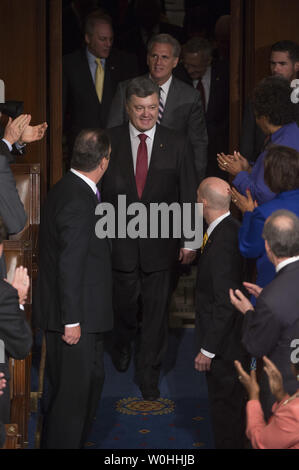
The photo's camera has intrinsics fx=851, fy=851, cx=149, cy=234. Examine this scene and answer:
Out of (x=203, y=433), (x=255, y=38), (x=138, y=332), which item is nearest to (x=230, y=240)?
(x=203, y=433)

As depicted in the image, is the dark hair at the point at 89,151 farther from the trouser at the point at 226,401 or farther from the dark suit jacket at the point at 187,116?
the dark suit jacket at the point at 187,116

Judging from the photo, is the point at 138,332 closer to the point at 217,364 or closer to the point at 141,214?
the point at 141,214

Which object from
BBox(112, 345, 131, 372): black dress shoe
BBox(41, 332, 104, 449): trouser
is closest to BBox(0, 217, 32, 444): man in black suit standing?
BBox(41, 332, 104, 449): trouser

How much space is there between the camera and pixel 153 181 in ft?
16.7

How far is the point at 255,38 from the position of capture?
611cm

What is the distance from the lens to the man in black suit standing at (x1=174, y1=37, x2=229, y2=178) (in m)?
6.47

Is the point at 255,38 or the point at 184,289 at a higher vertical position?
the point at 255,38

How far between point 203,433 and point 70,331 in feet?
3.76

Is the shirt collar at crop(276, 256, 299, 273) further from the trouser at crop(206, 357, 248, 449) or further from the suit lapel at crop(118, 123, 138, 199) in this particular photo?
the suit lapel at crop(118, 123, 138, 199)

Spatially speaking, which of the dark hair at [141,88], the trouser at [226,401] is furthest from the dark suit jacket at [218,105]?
the trouser at [226,401]

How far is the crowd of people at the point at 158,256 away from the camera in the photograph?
3.32 metres

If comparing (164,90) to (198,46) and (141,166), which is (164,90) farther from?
(198,46)

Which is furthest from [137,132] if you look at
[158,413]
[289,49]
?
[158,413]

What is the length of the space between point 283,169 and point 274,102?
0.73 metres
